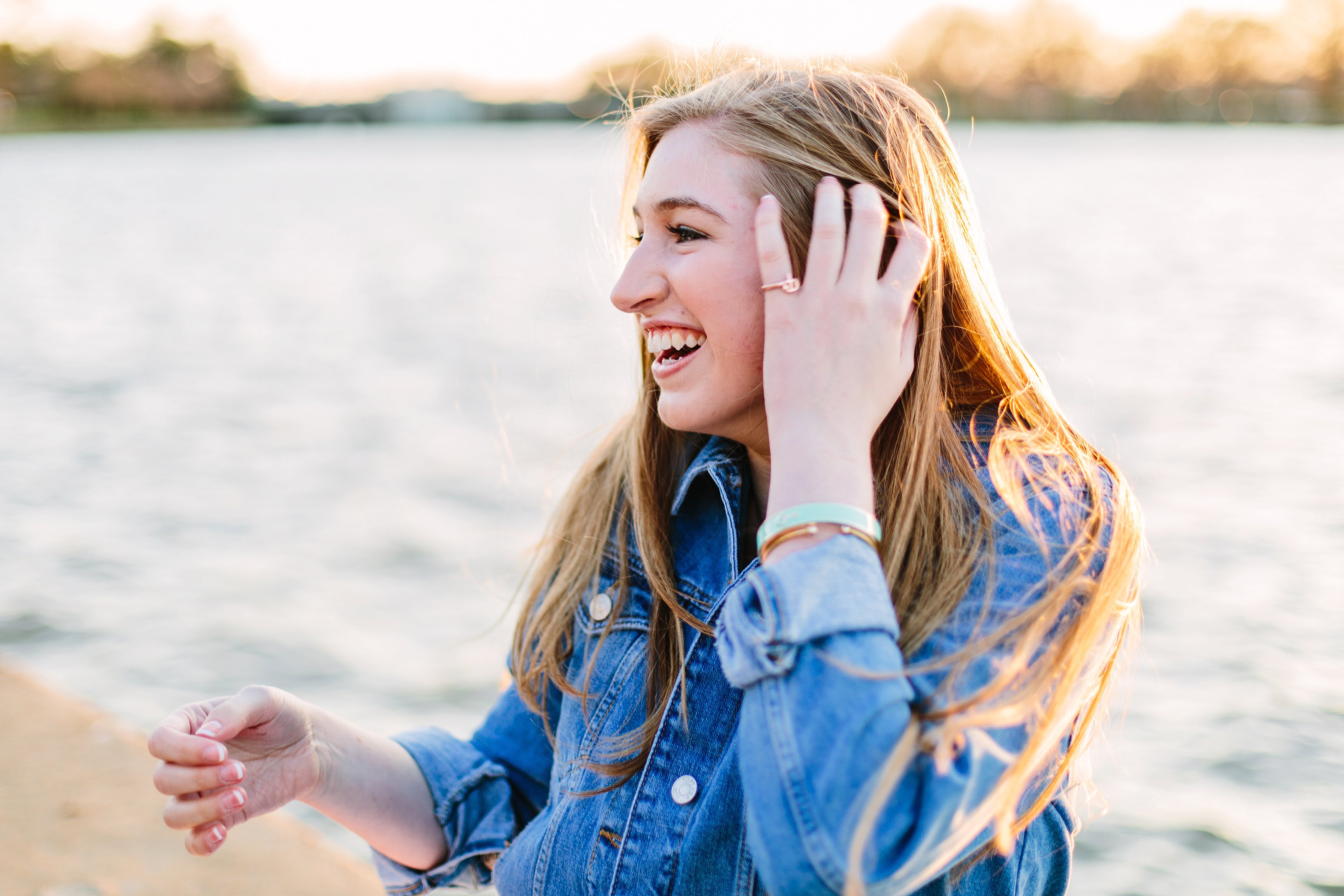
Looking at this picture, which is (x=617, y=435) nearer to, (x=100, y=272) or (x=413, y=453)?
(x=413, y=453)

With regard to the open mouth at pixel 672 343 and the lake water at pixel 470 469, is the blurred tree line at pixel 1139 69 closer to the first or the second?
the lake water at pixel 470 469

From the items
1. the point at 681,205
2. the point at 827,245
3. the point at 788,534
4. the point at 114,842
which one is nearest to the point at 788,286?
the point at 827,245

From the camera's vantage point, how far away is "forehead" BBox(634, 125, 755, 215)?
1752 millimetres

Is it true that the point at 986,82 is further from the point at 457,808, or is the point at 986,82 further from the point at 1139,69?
the point at 457,808

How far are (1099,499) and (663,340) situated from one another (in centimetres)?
76

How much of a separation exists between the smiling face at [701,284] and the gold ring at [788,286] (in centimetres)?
14

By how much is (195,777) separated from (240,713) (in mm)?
108

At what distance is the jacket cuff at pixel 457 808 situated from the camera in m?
1.94

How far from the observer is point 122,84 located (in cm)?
8881

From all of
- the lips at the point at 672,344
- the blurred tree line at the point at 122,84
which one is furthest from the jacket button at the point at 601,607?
the blurred tree line at the point at 122,84

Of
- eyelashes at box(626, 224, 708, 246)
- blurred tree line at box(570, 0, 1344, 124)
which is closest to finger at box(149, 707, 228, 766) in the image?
eyelashes at box(626, 224, 708, 246)

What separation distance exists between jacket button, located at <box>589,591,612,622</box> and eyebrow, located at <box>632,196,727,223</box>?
2.24ft

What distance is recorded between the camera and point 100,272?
18.8m

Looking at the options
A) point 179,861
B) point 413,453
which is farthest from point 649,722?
point 413,453
